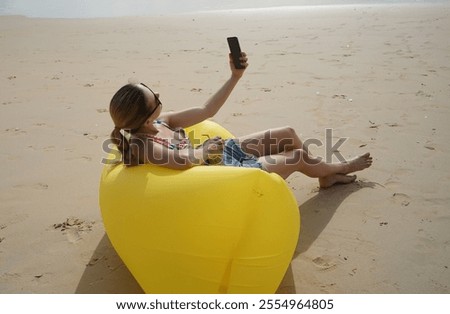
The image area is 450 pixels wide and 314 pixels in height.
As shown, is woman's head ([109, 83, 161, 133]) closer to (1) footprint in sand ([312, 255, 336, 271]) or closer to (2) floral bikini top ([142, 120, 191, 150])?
(2) floral bikini top ([142, 120, 191, 150])

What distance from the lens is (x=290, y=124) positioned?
5082mm

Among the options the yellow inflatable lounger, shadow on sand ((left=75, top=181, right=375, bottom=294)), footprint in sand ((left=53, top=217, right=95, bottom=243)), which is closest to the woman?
shadow on sand ((left=75, top=181, right=375, bottom=294))

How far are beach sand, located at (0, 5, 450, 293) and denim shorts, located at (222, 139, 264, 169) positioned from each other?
26.1 inches

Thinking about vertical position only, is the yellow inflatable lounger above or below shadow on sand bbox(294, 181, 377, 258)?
above

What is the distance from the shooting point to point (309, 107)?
18.3ft

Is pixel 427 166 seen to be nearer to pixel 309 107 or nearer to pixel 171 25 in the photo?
pixel 309 107

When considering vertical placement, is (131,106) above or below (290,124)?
above

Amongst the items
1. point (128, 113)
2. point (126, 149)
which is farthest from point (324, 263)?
point (128, 113)

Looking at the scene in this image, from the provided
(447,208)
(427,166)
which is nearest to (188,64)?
(427,166)

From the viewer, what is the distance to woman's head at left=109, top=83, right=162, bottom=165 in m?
2.59

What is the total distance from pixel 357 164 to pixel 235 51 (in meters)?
1.47

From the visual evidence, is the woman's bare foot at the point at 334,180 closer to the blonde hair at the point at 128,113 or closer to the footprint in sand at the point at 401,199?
the footprint in sand at the point at 401,199

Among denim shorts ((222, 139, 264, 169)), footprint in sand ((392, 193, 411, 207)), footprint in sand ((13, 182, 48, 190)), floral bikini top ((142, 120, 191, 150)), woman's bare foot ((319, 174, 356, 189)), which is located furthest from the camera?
footprint in sand ((13, 182, 48, 190))

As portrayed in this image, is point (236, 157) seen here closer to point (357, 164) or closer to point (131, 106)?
point (131, 106)
